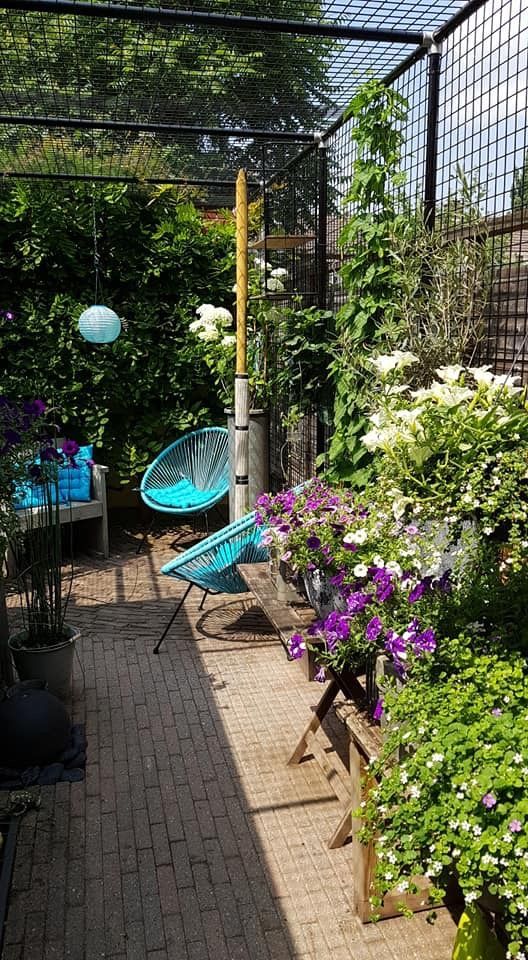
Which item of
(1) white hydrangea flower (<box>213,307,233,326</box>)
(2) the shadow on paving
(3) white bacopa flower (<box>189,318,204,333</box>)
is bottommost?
(2) the shadow on paving

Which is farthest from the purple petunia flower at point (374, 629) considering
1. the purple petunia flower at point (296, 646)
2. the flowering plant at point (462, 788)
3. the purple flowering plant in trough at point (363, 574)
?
the purple petunia flower at point (296, 646)

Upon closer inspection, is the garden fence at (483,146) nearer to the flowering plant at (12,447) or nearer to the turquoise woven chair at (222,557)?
the turquoise woven chair at (222,557)

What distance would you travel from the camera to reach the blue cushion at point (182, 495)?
5.79m

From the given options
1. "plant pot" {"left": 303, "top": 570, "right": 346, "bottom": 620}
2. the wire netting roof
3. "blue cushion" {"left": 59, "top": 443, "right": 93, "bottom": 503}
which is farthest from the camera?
"blue cushion" {"left": 59, "top": 443, "right": 93, "bottom": 503}

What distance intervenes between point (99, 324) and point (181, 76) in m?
1.95

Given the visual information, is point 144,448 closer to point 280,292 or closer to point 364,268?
point 280,292

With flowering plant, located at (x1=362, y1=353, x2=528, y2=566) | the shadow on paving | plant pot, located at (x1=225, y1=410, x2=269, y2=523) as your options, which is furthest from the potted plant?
flowering plant, located at (x1=362, y1=353, x2=528, y2=566)

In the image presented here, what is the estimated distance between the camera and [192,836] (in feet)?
8.96

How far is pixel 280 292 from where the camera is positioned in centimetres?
544

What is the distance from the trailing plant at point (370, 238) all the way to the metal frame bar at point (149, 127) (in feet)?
4.03

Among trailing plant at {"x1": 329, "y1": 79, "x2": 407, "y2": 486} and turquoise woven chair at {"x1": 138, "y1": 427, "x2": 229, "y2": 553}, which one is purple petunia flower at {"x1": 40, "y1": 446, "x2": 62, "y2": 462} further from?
turquoise woven chair at {"x1": 138, "y1": 427, "x2": 229, "y2": 553}

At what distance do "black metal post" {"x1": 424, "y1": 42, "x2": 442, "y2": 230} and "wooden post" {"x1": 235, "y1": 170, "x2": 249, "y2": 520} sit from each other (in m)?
1.81

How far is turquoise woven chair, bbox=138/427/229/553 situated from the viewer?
19.9ft

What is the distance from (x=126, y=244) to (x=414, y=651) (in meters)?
5.30
